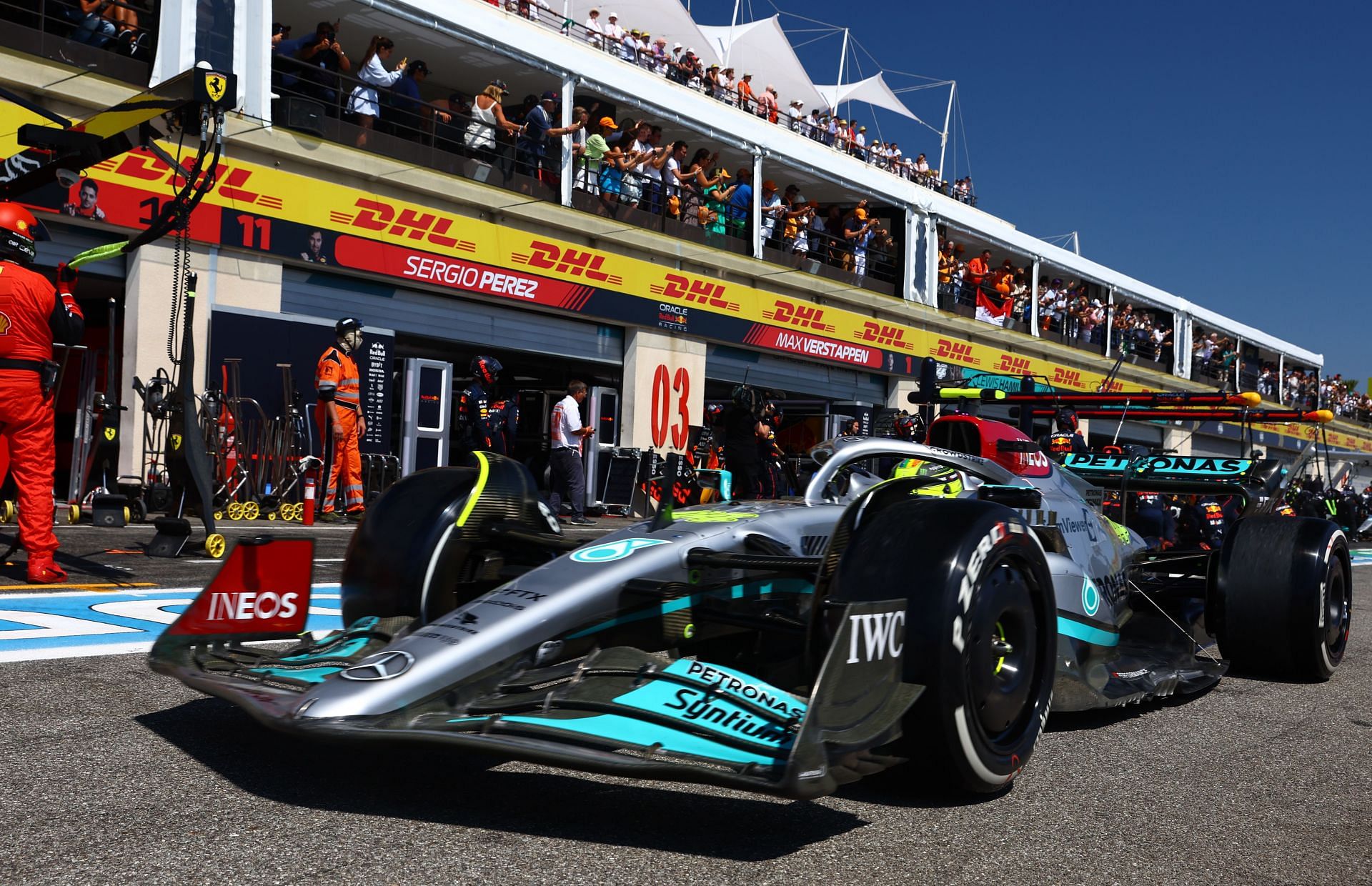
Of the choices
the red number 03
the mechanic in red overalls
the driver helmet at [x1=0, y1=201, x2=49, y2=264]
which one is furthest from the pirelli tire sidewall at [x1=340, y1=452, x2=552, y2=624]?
the red number 03

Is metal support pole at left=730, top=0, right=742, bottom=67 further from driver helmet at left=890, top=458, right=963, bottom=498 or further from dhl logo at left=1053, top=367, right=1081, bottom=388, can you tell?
driver helmet at left=890, top=458, right=963, bottom=498

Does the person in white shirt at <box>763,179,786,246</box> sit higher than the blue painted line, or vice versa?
the person in white shirt at <box>763,179,786,246</box>

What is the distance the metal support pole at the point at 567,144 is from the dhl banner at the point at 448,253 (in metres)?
0.72

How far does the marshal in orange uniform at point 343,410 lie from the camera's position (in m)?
10.7

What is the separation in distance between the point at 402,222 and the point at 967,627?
1276 centimetres

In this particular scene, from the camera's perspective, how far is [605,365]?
1823 cm

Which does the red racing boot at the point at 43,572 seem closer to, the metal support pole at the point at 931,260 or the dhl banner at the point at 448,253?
the dhl banner at the point at 448,253

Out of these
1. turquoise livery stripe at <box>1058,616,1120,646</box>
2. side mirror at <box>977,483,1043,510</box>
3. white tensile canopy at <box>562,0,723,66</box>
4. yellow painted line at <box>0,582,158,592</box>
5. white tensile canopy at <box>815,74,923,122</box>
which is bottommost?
yellow painted line at <box>0,582,158,592</box>

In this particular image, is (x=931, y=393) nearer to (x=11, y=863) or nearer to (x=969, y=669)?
(x=969, y=669)

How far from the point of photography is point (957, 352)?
25922 mm

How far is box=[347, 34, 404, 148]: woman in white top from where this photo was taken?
46.5 ft

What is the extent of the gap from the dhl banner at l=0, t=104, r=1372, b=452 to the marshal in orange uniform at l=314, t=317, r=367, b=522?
6.80 feet

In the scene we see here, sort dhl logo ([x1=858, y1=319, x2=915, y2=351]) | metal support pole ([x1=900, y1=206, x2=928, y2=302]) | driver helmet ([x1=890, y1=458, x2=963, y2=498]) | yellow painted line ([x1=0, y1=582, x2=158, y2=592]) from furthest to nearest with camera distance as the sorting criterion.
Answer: metal support pole ([x1=900, y1=206, x2=928, y2=302]), dhl logo ([x1=858, y1=319, x2=915, y2=351]), yellow painted line ([x1=0, y1=582, x2=158, y2=592]), driver helmet ([x1=890, y1=458, x2=963, y2=498])

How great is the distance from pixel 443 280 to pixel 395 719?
13.1m
